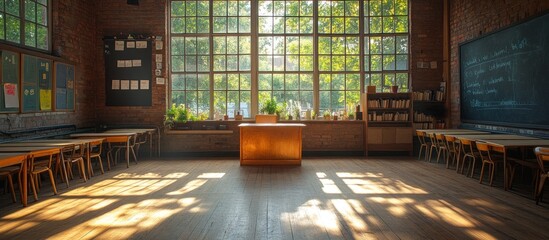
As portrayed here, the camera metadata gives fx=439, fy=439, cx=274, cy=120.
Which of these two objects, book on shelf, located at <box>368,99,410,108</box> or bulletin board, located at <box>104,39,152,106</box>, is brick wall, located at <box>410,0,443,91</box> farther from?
bulletin board, located at <box>104,39,152,106</box>

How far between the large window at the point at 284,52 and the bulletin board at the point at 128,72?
717mm

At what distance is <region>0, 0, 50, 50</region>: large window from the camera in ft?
25.8

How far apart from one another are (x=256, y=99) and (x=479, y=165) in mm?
5733

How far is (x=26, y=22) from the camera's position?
28.2ft

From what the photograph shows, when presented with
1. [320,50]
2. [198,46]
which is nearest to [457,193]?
[320,50]

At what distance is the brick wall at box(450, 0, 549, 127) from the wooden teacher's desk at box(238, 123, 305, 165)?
14.3 ft

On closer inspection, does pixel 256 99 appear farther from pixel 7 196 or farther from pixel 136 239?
pixel 136 239

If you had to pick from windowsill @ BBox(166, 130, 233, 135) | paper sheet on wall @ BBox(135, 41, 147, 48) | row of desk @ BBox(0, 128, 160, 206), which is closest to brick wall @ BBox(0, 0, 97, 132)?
row of desk @ BBox(0, 128, 160, 206)

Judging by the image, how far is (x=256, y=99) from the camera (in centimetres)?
1198

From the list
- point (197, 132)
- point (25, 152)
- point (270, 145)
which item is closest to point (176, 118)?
point (197, 132)

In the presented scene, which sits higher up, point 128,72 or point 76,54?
point 76,54

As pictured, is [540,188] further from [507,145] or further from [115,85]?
[115,85]

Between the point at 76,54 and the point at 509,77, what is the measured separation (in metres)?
9.45

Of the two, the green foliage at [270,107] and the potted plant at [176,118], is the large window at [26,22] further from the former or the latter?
the green foliage at [270,107]
